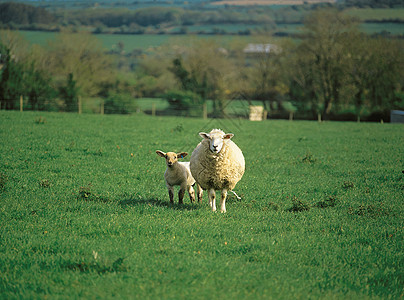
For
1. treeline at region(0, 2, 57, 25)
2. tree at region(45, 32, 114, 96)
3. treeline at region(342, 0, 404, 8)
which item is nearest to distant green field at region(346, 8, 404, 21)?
treeline at region(342, 0, 404, 8)

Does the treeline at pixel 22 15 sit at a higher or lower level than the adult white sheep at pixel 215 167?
higher

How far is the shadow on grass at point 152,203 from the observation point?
1033 centimetres

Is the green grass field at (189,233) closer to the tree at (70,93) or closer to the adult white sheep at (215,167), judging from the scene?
the adult white sheep at (215,167)

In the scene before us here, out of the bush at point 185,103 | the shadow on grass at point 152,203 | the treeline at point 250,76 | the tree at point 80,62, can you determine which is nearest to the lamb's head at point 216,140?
the shadow on grass at point 152,203

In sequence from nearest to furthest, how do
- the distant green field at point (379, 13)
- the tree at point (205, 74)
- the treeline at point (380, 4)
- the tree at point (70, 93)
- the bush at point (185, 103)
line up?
the tree at point (70, 93) < the bush at point (185, 103) < the tree at point (205, 74) < the distant green field at point (379, 13) < the treeline at point (380, 4)

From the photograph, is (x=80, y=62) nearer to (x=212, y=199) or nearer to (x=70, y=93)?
(x=70, y=93)

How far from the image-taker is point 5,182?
11.4 metres

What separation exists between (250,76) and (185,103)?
17.1 metres

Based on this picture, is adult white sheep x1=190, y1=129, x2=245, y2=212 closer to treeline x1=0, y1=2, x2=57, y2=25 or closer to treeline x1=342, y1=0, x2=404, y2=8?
treeline x1=0, y1=2, x2=57, y2=25

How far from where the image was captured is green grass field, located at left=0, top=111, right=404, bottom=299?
19.9ft

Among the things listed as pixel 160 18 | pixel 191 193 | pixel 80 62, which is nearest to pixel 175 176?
pixel 191 193

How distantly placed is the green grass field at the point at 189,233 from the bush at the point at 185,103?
1430 inches

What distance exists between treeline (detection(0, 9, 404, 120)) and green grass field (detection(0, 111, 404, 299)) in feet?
105

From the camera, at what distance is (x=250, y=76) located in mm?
69688
